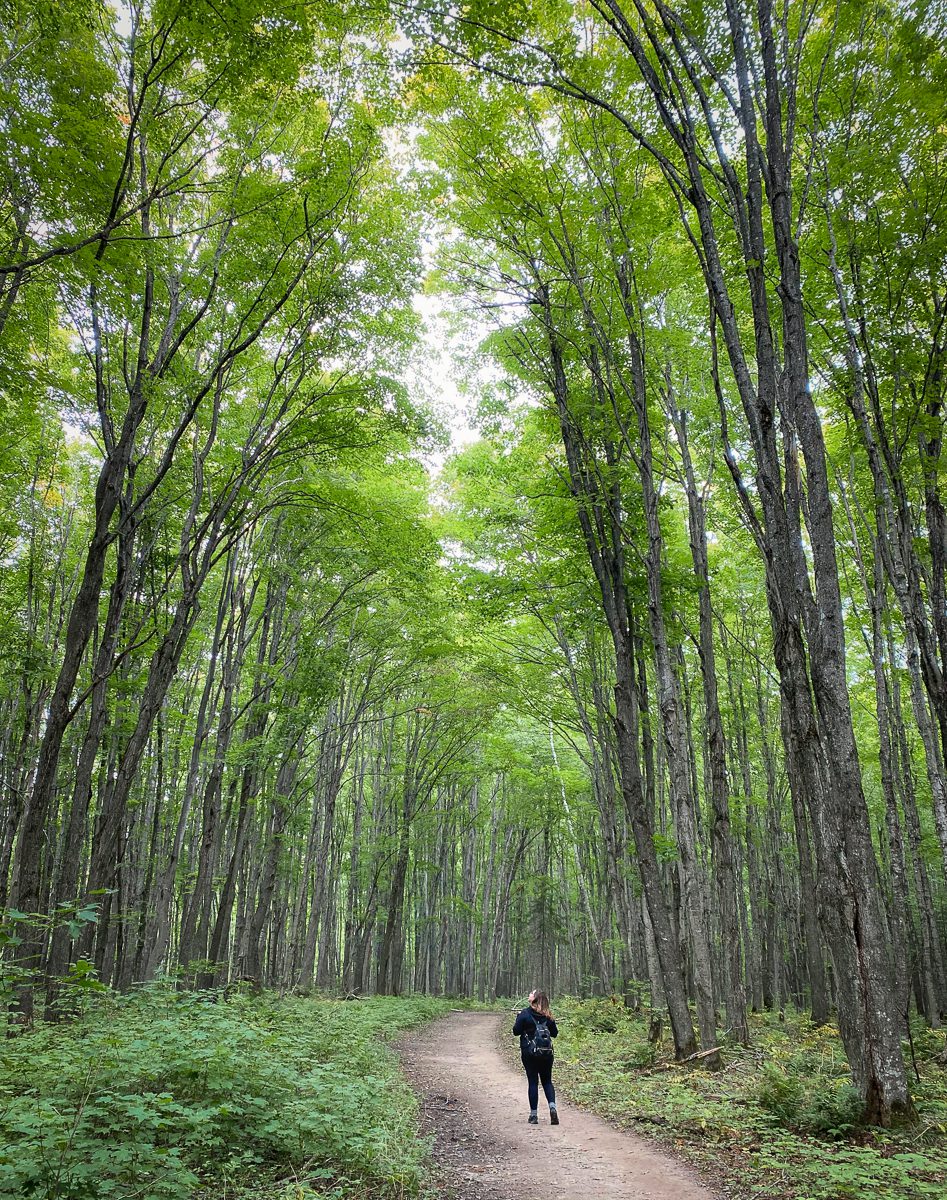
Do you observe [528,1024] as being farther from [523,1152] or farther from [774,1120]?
[774,1120]

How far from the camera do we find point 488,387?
12.6 m

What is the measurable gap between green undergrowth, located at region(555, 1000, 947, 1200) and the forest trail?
33cm

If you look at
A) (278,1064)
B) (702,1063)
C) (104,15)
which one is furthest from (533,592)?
(104,15)

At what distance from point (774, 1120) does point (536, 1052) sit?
2.20m

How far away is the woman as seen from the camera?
6.45m

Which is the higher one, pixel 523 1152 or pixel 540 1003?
pixel 540 1003

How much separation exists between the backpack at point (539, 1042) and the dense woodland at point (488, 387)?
2.27 meters

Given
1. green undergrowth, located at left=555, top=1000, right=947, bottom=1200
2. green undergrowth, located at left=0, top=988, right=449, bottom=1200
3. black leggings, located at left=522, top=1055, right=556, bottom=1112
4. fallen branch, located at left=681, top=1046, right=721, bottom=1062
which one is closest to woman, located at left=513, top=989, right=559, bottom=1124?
black leggings, located at left=522, top=1055, right=556, bottom=1112

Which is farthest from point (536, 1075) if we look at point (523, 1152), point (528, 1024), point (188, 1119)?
point (188, 1119)

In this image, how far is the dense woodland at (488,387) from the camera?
5508 millimetres

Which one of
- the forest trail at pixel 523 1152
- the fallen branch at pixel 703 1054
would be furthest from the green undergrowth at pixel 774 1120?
the forest trail at pixel 523 1152

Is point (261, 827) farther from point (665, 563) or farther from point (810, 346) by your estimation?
point (810, 346)

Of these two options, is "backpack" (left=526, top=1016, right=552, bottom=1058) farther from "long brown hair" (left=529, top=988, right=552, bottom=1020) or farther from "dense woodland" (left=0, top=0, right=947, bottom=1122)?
"dense woodland" (left=0, top=0, right=947, bottom=1122)

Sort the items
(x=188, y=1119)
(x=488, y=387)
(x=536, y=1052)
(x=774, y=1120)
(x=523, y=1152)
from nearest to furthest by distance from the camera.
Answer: (x=188, y=1119), (x=774, y=1120), (x=523, y=1152), (x=536, y=1052), (x=488, y=387)
